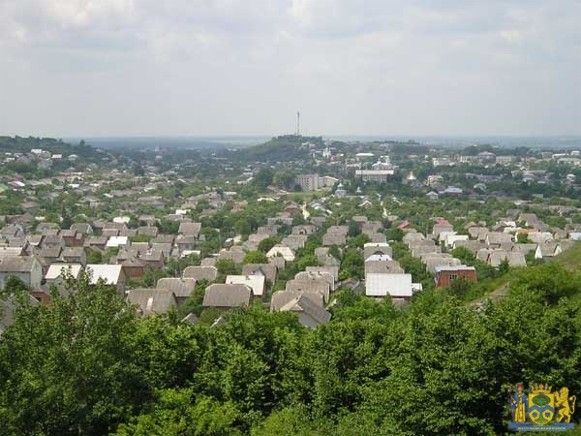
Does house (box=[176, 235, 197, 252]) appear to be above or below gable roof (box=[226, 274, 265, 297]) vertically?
below

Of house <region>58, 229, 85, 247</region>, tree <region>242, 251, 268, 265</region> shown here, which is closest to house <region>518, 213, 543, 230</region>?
tree <region>242, 251, 268, 265</region>

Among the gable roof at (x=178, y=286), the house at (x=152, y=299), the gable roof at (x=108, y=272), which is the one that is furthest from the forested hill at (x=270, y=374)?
the gable roof at (x=108, y=272)

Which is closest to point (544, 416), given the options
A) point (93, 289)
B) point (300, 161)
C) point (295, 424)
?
point (295, 424)

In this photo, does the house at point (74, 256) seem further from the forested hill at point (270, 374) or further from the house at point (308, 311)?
the forested hill at point (270, 374)

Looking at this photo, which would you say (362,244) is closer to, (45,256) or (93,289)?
(45,256)

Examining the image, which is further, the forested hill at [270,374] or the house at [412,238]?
the house at [412,238]

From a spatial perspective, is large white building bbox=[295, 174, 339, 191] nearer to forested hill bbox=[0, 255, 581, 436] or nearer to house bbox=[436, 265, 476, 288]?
house bbox=[436, 265, 476, 288]

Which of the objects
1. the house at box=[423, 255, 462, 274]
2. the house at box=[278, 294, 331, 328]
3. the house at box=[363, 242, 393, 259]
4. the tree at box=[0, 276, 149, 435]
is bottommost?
the house at box=[363, 242, 393, 259]

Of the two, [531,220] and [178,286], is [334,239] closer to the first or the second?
[531,220]
